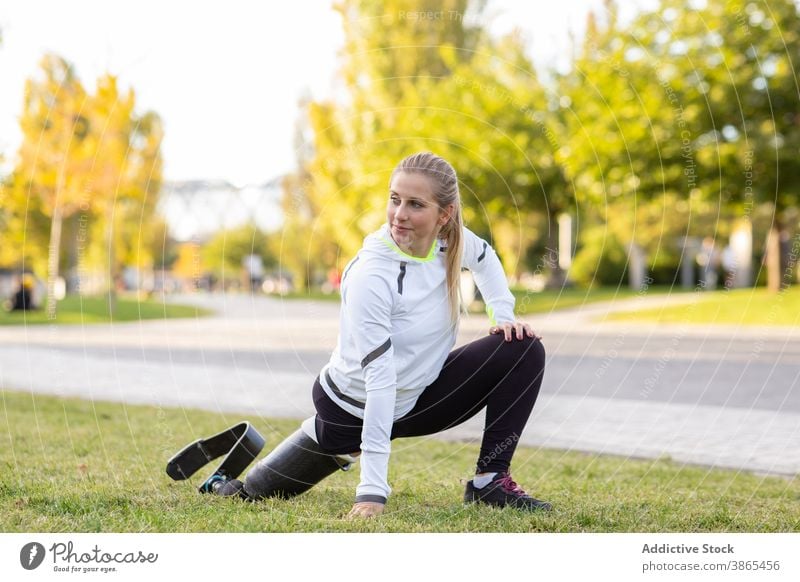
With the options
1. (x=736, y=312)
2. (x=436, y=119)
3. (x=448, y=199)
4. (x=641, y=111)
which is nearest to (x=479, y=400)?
(x=448, y=199)

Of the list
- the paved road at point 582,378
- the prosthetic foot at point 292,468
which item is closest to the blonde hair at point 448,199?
the prosthetic foot at point 292,468

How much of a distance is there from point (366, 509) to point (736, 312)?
17.5m

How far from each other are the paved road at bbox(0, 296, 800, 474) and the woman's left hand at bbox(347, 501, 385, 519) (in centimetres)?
274

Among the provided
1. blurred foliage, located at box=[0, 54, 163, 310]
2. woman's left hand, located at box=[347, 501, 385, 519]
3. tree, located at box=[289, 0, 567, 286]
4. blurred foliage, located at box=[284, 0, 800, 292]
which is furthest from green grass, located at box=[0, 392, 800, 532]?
blurred foliage, located at box=[0, 54, 163, 310]

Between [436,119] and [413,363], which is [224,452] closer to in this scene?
[413,363]

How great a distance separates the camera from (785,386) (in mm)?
10211

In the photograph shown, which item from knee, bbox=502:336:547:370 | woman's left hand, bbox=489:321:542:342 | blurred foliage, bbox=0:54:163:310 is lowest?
knee, bbox=502:336:547:370

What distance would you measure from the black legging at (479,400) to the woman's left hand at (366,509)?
39cm

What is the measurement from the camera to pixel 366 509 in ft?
13.5

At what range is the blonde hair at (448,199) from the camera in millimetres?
4145

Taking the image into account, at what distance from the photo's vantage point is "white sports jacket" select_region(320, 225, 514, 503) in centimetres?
410

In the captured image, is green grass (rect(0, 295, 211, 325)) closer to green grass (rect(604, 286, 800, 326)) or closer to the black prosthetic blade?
green grass (rect(604, 286, 800, 326))

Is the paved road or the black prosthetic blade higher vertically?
the black prosthetic blade
